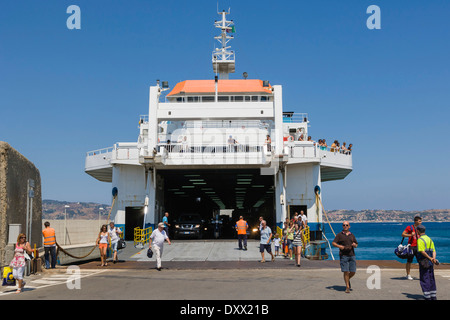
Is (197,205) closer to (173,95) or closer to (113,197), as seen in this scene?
(173,95)

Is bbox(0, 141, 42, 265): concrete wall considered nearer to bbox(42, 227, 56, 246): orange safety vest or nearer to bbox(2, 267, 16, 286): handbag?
bbox(42, 227, 56, 246): orange safety vest

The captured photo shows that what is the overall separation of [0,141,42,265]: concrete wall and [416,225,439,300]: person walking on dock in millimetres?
10364

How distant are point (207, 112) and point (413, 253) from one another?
1491 cm

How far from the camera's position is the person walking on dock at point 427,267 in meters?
8.82

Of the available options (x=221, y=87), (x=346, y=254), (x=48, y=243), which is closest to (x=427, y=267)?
(x=346, y=254)

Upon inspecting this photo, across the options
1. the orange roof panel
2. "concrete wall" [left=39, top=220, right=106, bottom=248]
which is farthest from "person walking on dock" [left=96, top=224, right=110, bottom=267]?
the orange roof panel

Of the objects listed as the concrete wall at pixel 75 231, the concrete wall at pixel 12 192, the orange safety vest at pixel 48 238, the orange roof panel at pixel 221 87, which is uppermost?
the orange roof panel at pixel 221 87

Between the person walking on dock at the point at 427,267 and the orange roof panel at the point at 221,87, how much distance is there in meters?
26.2

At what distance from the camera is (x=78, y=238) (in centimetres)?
2839

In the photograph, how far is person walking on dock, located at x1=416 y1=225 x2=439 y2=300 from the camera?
8820 mm

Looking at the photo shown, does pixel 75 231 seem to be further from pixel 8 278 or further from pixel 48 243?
pixel 8 278

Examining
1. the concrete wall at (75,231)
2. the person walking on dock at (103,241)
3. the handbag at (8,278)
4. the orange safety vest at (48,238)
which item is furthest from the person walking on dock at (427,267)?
the concrete wall at (75,231)

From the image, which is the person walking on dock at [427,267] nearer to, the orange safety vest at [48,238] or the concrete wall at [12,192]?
the concrete wall at [12,192]
